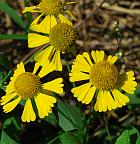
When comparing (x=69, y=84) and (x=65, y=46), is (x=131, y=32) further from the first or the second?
(x=65, y=46)

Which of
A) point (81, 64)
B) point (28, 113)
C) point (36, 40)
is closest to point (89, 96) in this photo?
point (81, 64)

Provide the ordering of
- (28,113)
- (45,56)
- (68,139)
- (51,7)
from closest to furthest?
(68,139) < (28,113) < (45,56) < (51,7)

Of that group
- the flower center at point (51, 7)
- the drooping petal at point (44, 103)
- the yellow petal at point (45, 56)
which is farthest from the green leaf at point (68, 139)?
the flower center at point (51, 7)

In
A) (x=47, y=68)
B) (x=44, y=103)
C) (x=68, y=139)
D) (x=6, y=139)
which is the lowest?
(x=6, y=139)

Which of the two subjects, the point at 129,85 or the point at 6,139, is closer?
the point at 129,85

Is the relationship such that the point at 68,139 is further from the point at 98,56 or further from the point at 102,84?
the point at 98,56

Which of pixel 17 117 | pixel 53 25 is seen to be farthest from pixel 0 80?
pixel 53 25
